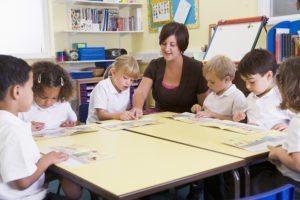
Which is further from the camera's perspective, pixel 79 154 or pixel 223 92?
pixel 223 92

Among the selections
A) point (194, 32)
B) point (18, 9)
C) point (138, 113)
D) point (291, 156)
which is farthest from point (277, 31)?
point (18, 9)

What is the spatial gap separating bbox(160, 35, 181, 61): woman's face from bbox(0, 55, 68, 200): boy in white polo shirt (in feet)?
4.47

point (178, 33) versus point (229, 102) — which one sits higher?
point (178, 33)

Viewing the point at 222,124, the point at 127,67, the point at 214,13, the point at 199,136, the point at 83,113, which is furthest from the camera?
the point at 214,13

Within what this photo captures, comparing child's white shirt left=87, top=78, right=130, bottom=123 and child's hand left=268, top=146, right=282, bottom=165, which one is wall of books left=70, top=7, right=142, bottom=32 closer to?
child's white shirt left=87, top=78, right=130, bottom=123

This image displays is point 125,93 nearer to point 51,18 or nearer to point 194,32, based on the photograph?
point 194,32

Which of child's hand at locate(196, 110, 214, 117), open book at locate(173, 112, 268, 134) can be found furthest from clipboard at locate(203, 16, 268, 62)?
open book at locate(173, 112, 268, 134)

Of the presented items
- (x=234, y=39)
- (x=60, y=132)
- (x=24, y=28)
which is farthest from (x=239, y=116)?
(x=24, y=28)

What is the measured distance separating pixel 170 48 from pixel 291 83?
132cm

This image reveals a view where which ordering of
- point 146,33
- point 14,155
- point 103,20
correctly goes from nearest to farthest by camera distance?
1. point 14,155
2. point 103,20
3. point 146,33

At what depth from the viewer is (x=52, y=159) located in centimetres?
128

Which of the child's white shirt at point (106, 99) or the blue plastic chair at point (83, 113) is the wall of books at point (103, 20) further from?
the child's white shirt at point (106, 99)

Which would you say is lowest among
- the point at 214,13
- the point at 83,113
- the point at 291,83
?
the point at 83,113

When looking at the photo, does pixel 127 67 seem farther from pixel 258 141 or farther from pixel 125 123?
pixel 258 141
